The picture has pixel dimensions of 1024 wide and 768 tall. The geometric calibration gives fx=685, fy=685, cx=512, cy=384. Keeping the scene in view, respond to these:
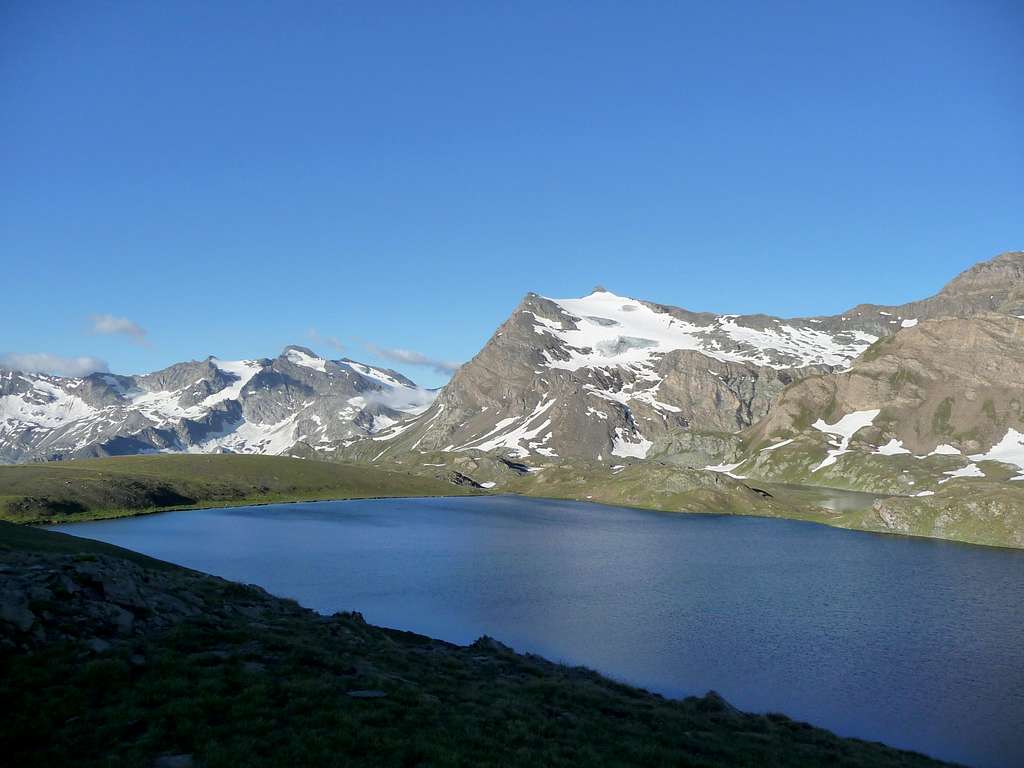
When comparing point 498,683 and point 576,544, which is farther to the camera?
point 576,544

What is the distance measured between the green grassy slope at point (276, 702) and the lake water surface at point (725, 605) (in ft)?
43.8

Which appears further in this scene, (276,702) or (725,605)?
(725,605)

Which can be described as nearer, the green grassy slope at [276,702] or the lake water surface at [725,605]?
the green grassy slope at [276,702]

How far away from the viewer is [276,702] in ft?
81.7

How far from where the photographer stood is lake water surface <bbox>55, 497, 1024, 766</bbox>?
172 ft

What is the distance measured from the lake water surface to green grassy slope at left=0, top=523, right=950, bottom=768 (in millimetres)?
13361

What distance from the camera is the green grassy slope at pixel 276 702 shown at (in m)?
21.1

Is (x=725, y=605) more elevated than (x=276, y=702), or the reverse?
(x=276, y=702)

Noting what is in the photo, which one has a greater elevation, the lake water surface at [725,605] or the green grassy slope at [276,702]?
the green grassy slope at [276,702]

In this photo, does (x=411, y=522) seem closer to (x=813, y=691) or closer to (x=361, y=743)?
(x=813, y=691)

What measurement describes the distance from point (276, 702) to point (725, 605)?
6998 centimetres

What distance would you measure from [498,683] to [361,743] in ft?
52.9

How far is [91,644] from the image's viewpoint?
27.7 meters

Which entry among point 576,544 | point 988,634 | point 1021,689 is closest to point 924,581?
point 988,634
